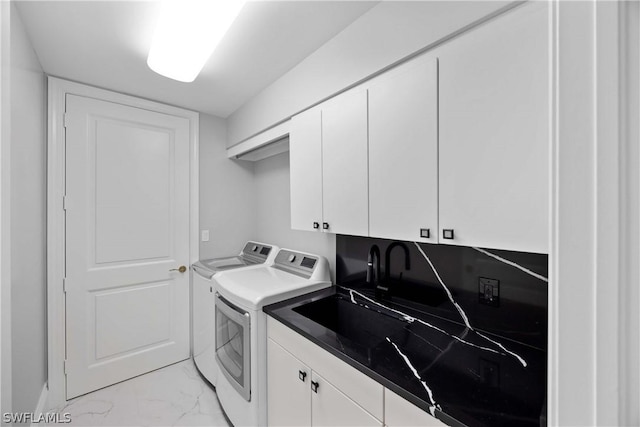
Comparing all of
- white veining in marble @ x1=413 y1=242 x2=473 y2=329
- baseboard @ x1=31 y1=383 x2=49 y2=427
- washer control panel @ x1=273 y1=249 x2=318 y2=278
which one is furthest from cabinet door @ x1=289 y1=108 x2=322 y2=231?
baseboard @ x1=31 y1=383 x2=49 y2=427

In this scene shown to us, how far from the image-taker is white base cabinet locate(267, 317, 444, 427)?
88 cm

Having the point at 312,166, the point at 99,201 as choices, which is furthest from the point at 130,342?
the point at 312,166

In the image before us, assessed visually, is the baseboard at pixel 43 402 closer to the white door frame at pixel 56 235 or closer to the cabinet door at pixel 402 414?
the white door frame at pixel 56 235

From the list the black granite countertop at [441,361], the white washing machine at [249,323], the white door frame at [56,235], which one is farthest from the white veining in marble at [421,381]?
the white door frame at [56,235]

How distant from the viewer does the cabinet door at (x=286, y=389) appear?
48.0 inches

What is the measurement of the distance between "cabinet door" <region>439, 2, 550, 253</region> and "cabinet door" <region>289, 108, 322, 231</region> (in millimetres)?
729

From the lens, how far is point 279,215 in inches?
100

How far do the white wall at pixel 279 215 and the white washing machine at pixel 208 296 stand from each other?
16 cm

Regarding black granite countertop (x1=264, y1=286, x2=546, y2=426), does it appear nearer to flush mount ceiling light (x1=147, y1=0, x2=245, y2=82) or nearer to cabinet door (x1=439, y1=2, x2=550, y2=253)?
cabinet door (x1=439, y1=2, x2=550, y2=253)
